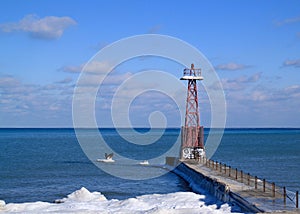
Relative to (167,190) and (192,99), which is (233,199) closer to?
(167,190)

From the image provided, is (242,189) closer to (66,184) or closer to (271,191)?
(271,191)

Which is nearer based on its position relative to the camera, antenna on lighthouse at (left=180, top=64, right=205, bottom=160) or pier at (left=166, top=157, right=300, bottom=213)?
pier at (left=166, top=157, right=300, bottom=213)

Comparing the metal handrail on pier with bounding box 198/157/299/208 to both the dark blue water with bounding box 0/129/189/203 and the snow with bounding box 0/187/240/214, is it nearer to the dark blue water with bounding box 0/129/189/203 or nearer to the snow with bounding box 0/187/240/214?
the snow with bounding box 0/187/240/214

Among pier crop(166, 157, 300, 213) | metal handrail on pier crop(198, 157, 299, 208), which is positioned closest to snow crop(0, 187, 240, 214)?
pier crop(166, 157, 300, 213)

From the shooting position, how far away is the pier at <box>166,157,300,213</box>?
24.1 m

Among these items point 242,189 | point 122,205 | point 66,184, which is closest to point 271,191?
point 242,189

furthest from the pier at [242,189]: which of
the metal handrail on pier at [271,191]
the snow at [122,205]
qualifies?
the snow at [122,205]

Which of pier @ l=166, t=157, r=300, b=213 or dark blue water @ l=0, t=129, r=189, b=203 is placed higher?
pier @ l=166, t=157, r=300, b=213

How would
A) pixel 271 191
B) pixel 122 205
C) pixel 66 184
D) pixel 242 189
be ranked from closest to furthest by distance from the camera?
pixel 271 191, pixel 122 205, pixel 242 189, pixel 66 184

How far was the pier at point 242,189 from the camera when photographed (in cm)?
2406

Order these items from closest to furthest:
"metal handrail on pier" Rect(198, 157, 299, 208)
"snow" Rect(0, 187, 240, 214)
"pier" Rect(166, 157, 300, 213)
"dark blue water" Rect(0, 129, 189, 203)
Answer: "pier" Rect(166, 157, 300, 213), "metal handrail on pier" Rect(198, 157, 299, 208), "snow" Rect(0, 187, 240, 214), "dark blue water" Rect(0, 129, 189, 203)

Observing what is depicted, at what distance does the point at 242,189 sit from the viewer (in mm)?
29516

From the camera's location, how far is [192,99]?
172 ft

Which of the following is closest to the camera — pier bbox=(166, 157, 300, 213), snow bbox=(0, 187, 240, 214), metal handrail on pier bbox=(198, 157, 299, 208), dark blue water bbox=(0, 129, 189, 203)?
pier bbox=(166, 157, 300, 213)
